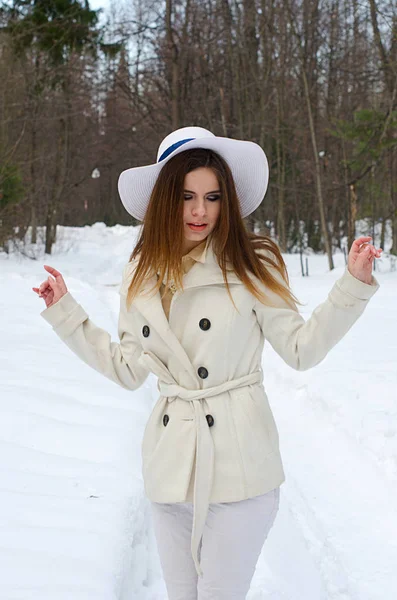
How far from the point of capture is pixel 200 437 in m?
1.81

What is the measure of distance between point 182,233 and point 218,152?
26cm

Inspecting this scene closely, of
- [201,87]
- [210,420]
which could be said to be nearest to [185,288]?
[210,420]

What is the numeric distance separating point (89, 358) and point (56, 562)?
3.36ft

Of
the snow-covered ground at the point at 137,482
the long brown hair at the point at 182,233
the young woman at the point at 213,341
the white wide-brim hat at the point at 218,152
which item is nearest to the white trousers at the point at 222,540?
the young woman at the point at 213,341

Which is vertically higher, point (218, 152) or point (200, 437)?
point (218, 152)

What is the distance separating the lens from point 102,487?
3.34m

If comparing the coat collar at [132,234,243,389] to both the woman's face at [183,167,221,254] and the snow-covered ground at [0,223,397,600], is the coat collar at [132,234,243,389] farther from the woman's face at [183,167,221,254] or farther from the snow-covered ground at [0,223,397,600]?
the snow-covered ground at [0,223,397,600]

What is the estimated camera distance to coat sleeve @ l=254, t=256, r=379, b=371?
5.94ft

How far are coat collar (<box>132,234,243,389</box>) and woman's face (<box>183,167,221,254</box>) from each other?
0.06 metres

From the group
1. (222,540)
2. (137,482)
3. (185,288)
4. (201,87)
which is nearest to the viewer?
(222,540)

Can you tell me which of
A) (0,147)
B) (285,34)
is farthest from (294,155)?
(0,147)

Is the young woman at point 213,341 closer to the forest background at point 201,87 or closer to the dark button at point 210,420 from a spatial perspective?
the dark button at point 210,420

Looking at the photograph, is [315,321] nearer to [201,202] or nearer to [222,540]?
[201,202]

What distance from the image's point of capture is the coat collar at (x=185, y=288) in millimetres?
1853
